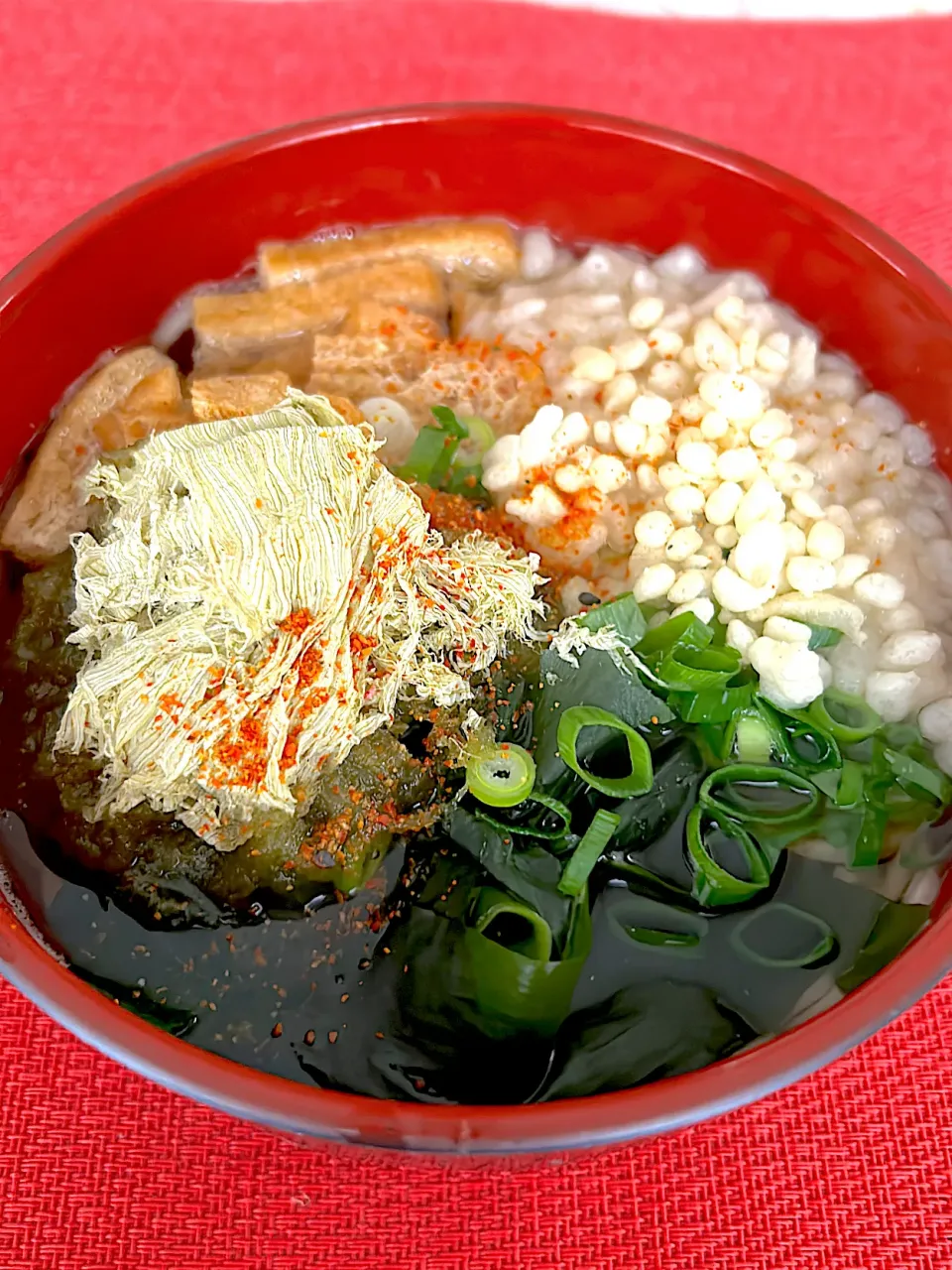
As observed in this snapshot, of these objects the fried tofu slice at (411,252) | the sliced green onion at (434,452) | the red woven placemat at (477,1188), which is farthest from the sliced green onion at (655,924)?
the fried tofu slice at (411,252)

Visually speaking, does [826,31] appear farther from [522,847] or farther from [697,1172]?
[697,1172]

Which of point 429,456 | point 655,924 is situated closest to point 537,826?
point 655,924

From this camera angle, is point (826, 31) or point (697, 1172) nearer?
point (697, 1172)

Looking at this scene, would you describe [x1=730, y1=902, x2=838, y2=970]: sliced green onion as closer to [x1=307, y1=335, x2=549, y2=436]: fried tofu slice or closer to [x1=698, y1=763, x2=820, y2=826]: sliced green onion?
[x1=698, y1=763, x2=820, y2=826]: sliced green onion

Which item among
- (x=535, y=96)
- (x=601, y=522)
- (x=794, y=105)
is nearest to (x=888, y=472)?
(x=601, y=522)

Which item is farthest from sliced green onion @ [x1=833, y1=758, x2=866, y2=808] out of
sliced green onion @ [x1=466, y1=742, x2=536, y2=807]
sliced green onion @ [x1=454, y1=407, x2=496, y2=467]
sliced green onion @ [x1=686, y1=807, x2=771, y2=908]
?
sliced green onion @ [x1=454, y1=407, x2=496, y2=467]

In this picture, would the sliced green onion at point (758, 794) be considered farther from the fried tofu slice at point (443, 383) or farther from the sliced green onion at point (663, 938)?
the fried tofu slice at point (443, 383)
